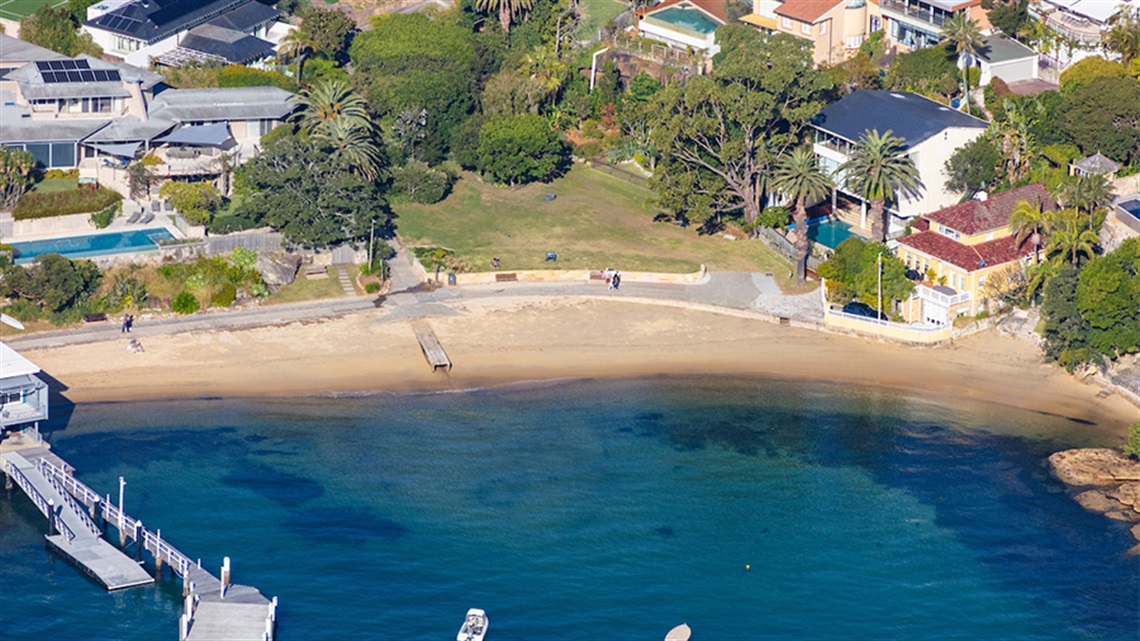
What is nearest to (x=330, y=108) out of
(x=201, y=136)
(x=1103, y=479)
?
(x=201, y=136)

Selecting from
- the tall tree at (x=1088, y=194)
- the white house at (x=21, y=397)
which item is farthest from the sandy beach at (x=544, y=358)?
the tall tree at (x=1088, y=194)

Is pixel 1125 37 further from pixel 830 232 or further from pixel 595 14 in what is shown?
pixel 595 14

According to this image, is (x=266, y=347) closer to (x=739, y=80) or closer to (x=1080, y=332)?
(x=739, y=80)

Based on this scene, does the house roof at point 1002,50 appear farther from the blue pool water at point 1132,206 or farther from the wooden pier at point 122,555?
the wooden pier at point 122,555

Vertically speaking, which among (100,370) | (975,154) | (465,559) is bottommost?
(465,559)

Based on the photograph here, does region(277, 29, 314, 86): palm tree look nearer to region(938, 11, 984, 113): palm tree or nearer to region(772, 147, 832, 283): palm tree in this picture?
region(772, 147, 832, 283): palm tree

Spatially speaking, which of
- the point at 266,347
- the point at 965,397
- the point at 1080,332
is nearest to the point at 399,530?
the point at 266,347

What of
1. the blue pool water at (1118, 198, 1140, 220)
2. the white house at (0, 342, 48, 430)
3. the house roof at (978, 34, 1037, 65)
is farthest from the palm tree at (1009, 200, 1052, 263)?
the white house at (0, 342, 48, 430)
